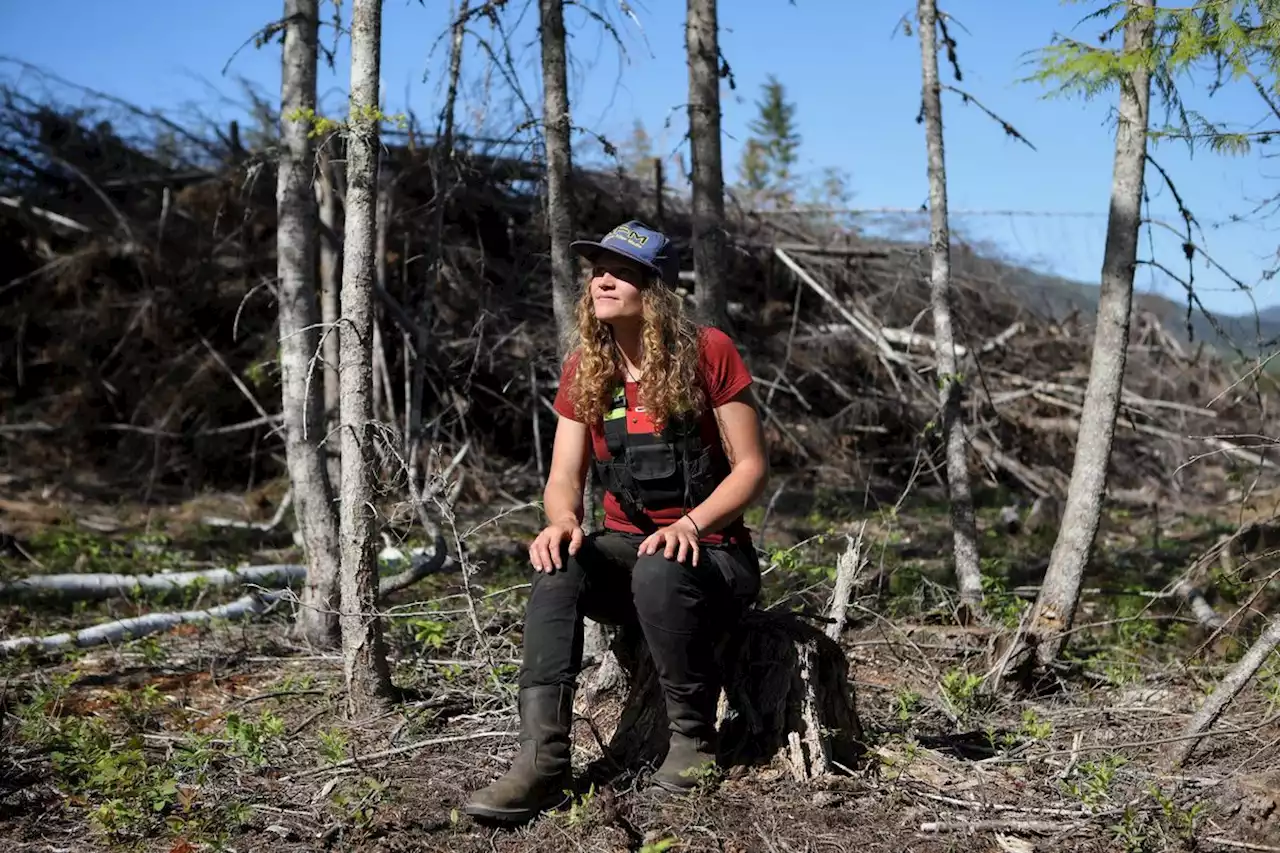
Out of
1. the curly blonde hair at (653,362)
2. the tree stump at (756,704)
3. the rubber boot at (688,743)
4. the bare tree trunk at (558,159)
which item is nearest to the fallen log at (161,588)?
the bare tree trunk at (558,159)

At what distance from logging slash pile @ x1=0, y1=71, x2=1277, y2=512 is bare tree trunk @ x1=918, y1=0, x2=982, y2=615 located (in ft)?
13.1

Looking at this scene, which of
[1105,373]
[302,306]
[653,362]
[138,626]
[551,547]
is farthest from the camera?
[138,626]

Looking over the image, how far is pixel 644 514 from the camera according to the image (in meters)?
3.73

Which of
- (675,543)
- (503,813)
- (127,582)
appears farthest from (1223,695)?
(127,582)

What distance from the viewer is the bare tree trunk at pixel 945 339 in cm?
606

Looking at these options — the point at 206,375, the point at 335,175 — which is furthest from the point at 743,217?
the point at 206,375

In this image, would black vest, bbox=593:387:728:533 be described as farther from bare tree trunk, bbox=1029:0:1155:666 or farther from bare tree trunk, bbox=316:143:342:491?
bare tree trunk, bbox=316:143:342:491

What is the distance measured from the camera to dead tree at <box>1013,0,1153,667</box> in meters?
4.97

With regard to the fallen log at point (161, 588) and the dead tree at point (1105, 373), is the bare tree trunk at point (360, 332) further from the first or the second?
the dead tree at point (1105, 373)

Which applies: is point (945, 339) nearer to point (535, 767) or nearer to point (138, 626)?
point (535, 767)

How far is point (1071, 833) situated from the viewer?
3338 millimetres

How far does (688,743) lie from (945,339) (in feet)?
11.3

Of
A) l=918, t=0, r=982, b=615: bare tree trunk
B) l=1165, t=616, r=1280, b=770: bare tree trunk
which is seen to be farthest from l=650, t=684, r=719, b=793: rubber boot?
l=918, t=0, r=982, b=615: bare tree trunk

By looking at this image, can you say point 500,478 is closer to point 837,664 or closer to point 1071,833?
point 837,664
